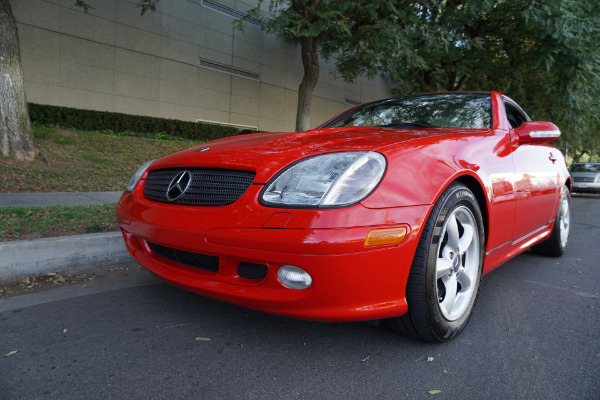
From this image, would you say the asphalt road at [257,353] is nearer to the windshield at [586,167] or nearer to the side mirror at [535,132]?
the side mirror at [535,132]

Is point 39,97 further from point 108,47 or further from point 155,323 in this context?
point 155,323

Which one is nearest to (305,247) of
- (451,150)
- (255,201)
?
(255,201)

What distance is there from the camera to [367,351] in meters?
1.97

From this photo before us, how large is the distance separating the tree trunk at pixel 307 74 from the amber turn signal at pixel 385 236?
10590 mm

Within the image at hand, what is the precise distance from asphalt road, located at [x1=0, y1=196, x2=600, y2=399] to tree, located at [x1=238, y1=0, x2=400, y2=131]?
8.24 meters

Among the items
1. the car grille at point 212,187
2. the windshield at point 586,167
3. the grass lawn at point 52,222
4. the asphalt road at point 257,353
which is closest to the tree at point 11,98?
the grass lawn at point 52,222

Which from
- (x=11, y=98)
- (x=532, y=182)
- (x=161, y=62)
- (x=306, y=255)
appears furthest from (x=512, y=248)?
(x=161, y=62)

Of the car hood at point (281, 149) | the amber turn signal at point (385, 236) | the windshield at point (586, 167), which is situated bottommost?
the amber turn signal at point (385, 236)

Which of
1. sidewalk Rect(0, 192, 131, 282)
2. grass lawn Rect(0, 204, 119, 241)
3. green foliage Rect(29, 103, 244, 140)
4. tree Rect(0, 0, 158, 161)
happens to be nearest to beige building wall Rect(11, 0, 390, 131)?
green foliage Rect(29, 103, 244, 140)

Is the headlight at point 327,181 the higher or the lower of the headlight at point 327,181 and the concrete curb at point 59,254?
the higher

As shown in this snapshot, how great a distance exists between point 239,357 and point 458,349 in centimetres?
110

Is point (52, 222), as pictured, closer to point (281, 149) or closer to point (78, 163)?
point (281, 149)

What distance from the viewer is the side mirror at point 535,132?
2.92 metres

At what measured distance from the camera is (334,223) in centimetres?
164
